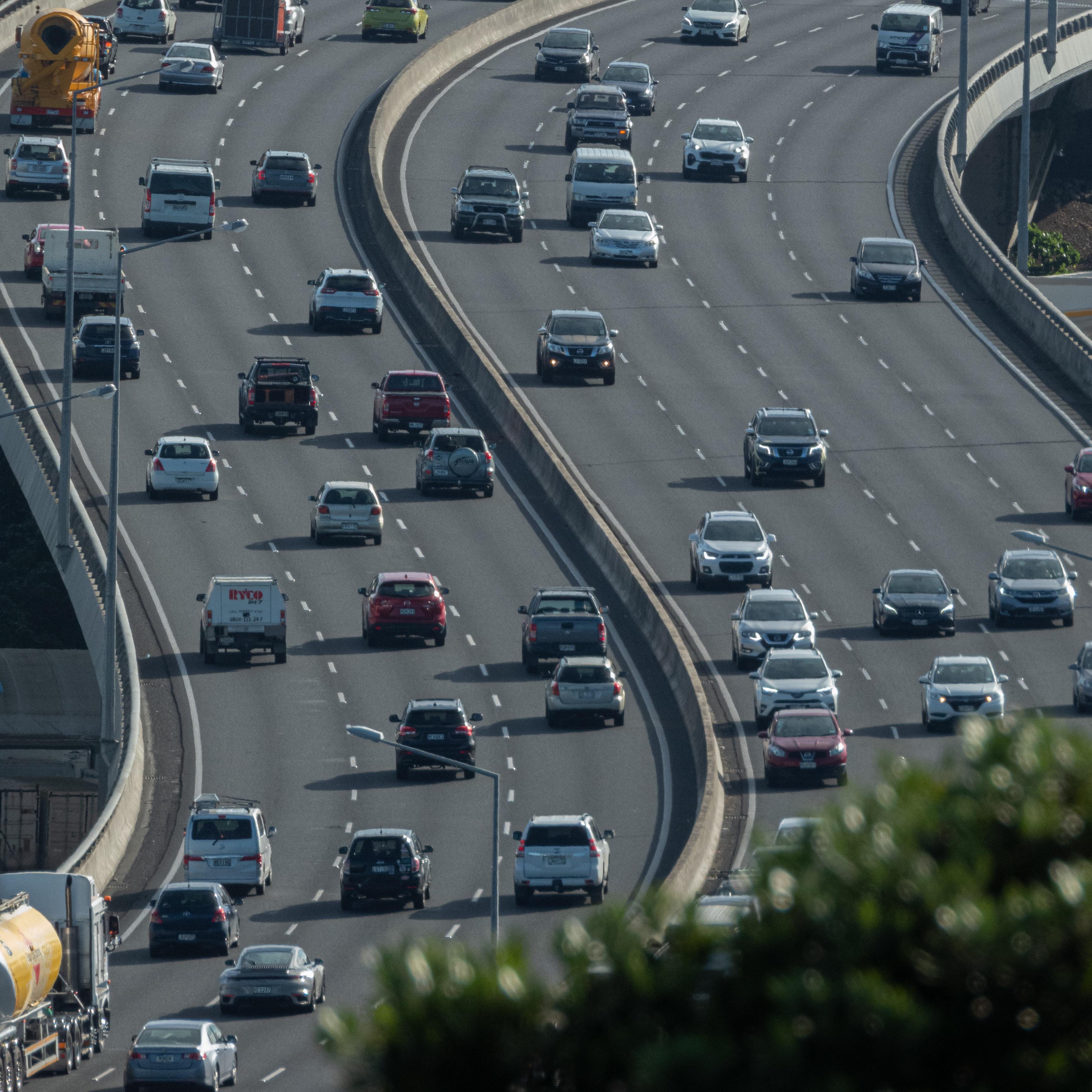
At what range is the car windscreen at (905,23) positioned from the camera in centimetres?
10244

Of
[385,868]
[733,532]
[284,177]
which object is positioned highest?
[385,868]

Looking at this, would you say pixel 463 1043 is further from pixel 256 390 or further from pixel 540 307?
pixel 540 307

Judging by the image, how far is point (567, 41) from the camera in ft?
Answer: 332

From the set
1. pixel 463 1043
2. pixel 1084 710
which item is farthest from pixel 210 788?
pixel 463 1043

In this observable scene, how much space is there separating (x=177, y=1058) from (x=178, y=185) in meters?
51.7

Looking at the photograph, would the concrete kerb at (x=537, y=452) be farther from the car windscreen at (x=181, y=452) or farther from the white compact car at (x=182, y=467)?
the car windscreen at (x=181, y=452)

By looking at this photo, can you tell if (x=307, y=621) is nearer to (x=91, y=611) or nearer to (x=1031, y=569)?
(x=91, y=611)

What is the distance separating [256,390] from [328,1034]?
54938 mm

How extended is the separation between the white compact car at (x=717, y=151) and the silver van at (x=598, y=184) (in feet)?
17.6

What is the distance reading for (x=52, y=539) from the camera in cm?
5909

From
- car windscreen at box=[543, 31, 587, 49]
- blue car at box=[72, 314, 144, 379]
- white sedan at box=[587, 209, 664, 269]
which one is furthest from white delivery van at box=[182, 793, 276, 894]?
car windscreen at box=[543, 31, 587, 49]

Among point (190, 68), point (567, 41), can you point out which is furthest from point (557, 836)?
point (567, 41)

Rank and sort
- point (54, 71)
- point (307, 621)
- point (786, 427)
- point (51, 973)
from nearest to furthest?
1. point (51, 973)
2. point (307, 621)
3. point (786, 427)
4. point (54, 71)

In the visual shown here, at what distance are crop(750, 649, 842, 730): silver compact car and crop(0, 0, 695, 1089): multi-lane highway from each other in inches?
75.4
